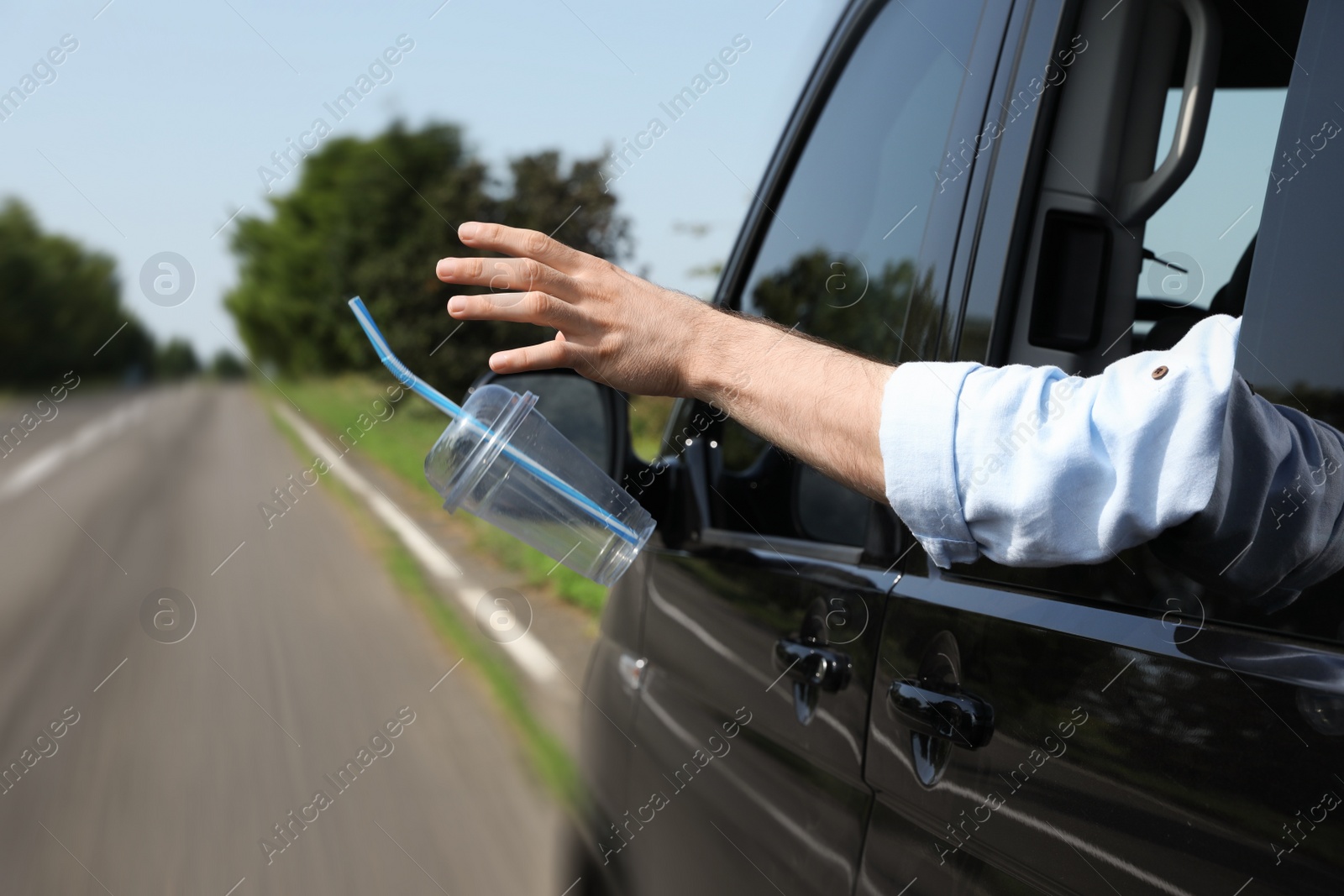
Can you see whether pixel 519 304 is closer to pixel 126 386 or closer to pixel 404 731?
pixel 404 731

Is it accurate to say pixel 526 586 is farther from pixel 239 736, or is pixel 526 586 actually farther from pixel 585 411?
pixel 585 411

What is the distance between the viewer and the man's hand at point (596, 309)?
130 cm

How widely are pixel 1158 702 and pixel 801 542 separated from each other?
0.86 metres

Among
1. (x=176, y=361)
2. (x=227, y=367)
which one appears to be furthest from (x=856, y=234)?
(x=176, y=361)

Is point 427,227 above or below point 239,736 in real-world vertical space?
above

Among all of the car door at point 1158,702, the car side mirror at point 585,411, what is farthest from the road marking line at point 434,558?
the car door at point 1158,702

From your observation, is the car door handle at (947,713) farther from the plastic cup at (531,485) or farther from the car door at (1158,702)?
the plastic cup at (531,485)

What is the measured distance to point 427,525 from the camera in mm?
10641

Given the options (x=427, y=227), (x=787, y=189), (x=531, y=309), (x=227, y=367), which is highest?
(x=227, y=367)

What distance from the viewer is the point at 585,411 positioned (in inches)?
81.3

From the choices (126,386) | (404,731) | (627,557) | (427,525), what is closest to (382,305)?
(427,525)

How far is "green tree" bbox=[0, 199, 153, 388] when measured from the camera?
55094 mm

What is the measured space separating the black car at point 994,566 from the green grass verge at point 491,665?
882 mm

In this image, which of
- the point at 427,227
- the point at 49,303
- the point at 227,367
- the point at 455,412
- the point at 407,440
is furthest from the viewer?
the point at 227,367
